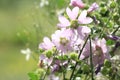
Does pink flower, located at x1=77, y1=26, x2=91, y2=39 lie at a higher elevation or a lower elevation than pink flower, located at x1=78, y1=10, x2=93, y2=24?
lower

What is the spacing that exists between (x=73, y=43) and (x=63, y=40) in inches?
0.9

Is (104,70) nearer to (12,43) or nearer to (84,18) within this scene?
(84,18)

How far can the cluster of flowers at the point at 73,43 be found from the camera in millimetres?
999

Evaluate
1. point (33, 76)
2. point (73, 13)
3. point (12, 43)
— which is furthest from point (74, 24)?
point (12, 43)

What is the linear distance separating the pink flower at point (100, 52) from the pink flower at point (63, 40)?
0.05m

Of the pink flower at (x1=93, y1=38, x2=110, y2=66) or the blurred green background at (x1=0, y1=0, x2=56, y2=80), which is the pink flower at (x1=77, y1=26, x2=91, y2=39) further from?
the blurred green background at (x1=0, y1=0, x2=56, y2=80)

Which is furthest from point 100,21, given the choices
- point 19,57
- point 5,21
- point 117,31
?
point 5,21

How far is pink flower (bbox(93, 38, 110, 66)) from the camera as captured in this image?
1.00 meters

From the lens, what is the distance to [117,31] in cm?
108

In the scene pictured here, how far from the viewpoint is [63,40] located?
1006mm

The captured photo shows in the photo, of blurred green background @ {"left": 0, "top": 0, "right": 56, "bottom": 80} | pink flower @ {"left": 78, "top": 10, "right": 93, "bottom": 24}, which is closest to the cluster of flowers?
pink flower @ {"left": 78, "top": 10, "right": 93, "bottom": 24}

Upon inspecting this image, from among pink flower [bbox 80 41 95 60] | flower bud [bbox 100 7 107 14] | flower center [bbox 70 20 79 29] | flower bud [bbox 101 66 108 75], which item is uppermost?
flower bud [bbox 100 7 107 14]

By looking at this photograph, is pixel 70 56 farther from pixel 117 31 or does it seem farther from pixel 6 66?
pixel 6 66

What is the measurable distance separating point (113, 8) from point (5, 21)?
9367 millimetres
